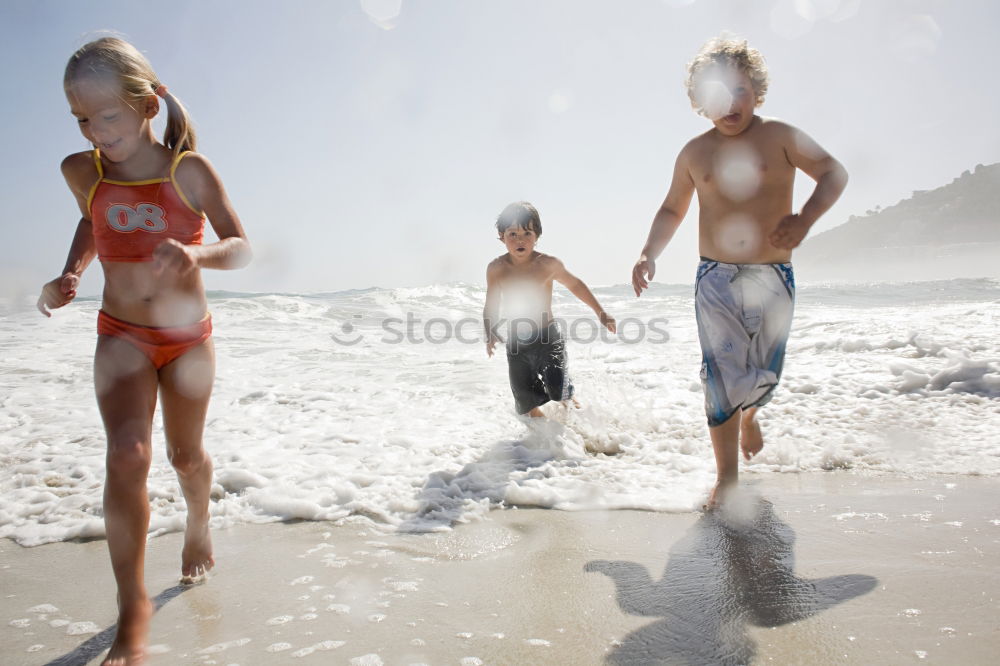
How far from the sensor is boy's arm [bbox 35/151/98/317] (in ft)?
6.70

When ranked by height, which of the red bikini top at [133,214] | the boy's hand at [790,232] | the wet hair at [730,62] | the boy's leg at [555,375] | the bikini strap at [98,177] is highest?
the wet hair at [730,62]

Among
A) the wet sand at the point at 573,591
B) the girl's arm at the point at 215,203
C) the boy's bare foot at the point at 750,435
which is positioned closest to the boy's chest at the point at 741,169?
the boy's bare foot at the point at 750,435

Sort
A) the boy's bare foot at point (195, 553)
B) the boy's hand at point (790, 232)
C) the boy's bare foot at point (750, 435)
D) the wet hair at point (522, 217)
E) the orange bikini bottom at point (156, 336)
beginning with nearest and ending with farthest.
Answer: the orange bikini bottom at point (156, 336) < the boy's bare foot at point (195, 553) < the boy's hand at point (790, 232) < the boy's bare foot at point (750, 435) < the wet hair at point (522, 217)

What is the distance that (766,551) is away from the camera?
232 centimetres

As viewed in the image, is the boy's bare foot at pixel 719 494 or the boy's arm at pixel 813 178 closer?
the boy's arm at pixel 813 178

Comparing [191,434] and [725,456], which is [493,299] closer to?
[725,456]

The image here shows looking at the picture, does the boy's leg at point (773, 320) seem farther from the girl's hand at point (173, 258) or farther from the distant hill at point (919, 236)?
the distant hill at point (919, 236)

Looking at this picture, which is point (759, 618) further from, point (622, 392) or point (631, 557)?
point (622, 392)

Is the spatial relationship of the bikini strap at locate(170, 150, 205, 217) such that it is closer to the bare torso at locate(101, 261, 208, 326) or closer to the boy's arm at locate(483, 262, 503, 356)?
the bare torso at locate(101, 261, 208, 326)

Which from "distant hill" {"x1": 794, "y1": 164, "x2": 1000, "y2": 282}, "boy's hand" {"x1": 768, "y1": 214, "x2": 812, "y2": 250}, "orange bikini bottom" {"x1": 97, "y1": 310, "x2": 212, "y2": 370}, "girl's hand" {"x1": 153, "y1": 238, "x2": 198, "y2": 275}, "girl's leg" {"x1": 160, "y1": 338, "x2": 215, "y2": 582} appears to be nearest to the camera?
"girl's hand" {"x1": 153, "y1": 238, "x2": 198, "y2": 275}

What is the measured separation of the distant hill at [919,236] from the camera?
57812 millimetres

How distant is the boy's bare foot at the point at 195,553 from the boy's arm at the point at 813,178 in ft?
8.31

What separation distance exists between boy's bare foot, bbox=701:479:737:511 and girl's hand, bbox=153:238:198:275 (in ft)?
7.69

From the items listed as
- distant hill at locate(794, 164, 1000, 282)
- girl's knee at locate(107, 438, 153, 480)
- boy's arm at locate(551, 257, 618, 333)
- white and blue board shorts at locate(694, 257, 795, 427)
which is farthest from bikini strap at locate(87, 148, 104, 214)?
distant hill at locate(794, 164, 1000, 282)
